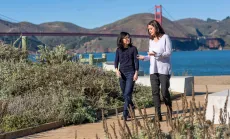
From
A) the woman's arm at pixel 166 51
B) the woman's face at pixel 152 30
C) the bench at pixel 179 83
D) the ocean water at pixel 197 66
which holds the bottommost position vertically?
the ocean water at pixel 197 66

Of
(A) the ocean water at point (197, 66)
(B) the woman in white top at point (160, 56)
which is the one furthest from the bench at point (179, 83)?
(B) the woman in white top at point (160, 56)

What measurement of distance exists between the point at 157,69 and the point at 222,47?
507 ft

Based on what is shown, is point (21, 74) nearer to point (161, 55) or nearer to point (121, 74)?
point (121, 74)

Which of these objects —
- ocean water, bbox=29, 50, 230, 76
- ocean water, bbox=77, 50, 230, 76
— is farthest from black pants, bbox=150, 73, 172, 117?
ocean water, bbox=77, 50, 230, 76

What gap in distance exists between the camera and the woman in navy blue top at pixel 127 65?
8.59m

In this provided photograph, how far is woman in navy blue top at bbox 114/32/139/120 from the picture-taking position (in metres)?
8.59

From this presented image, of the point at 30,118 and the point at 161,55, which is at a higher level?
the point at 161,55

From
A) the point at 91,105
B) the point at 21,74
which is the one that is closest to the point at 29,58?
the point at 21,74

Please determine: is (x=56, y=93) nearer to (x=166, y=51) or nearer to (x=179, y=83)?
(x=166, y=51)

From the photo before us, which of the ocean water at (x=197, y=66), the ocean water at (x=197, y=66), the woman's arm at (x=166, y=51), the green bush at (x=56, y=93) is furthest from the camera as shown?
the ocean water at (x=197, y=66)

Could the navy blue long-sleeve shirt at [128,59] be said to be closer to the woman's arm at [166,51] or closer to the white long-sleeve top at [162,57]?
the white long-sleeve top at [162,57]

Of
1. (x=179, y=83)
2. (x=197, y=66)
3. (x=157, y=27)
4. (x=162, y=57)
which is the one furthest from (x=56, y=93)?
(x=197, y=66)

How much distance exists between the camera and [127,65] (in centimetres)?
865

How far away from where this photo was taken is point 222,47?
158625 mm
